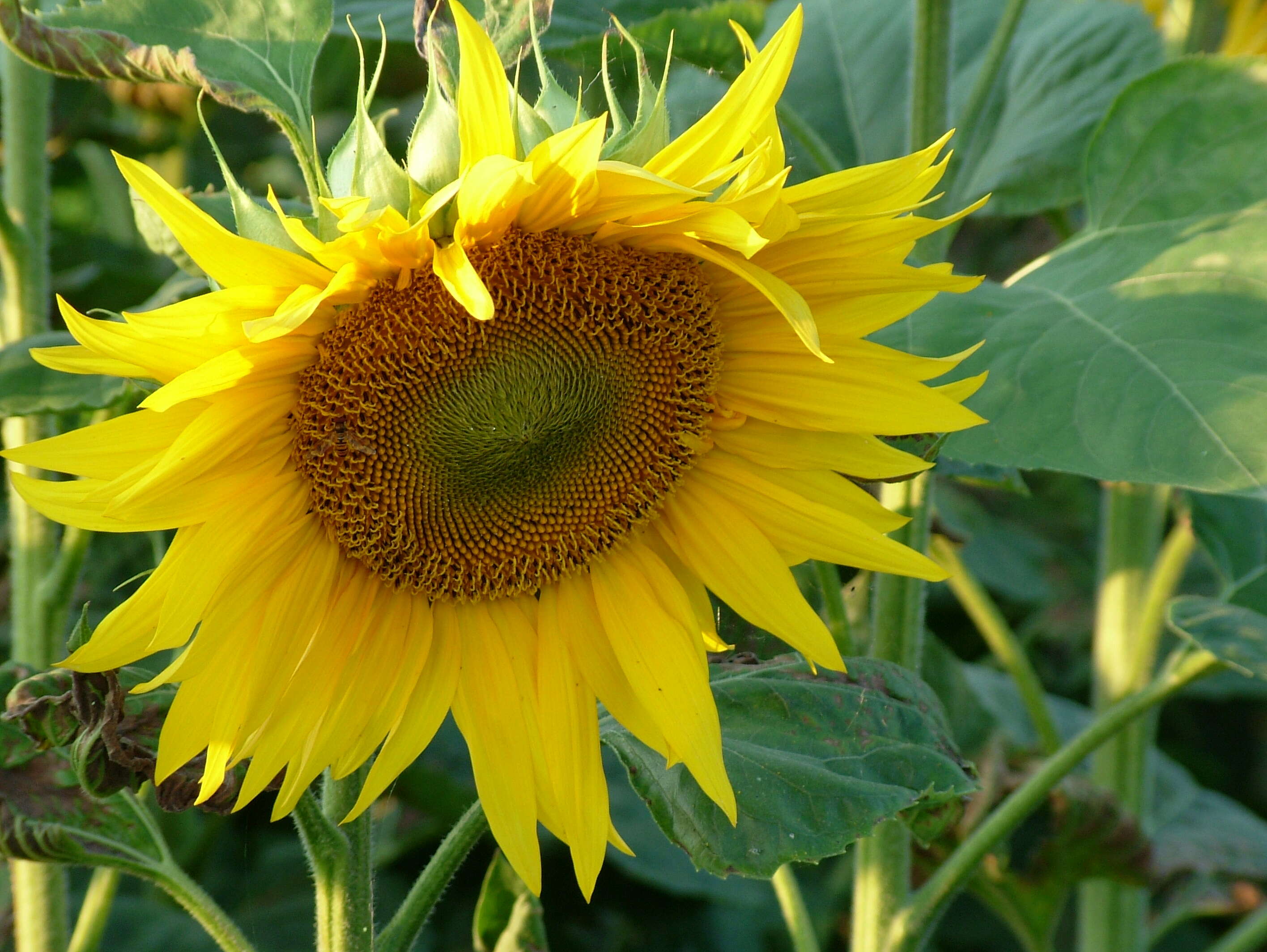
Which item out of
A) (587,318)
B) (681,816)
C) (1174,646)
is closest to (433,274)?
(587,318)

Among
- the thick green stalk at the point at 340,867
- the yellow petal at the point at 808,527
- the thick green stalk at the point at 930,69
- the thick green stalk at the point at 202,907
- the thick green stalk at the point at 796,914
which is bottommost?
the thick green stalk at the point at 796,914

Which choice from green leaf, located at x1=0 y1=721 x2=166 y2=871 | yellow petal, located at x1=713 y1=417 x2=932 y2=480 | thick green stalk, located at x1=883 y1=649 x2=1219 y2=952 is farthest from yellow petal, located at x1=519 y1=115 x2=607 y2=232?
thick green stalk, located at x1=883 y1=649 x2=1219 y2=952

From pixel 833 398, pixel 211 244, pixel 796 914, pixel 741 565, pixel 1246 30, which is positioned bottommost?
pixel 796 914

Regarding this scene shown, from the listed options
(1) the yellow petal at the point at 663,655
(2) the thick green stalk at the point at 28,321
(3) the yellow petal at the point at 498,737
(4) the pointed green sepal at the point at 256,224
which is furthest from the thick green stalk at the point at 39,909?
(4) the pointed green sepal at the point at 256,224

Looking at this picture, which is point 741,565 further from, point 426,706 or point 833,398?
point 426,706

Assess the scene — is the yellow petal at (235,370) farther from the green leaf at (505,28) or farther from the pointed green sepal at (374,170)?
the green leaf at (505,28)

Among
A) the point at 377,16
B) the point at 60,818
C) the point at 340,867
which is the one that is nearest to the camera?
the point at 340,867

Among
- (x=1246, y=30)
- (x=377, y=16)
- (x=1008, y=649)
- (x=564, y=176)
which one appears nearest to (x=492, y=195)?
(x=564, y=176)
